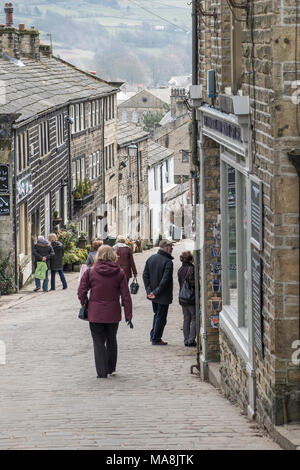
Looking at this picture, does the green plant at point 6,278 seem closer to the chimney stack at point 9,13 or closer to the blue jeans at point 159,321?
the blue jeans at point 159,321

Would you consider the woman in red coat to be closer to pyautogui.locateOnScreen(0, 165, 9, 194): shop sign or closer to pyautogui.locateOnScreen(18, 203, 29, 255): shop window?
pyautogui.locateOnScreen(0, 165, 9, 194): shop sign

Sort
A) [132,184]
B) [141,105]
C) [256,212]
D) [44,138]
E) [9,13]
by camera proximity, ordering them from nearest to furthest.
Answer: [256,212], [44,138], [9,13], [132,184], [141,105]

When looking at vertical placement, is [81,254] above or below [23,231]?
below

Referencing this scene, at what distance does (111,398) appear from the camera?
9.73 meters

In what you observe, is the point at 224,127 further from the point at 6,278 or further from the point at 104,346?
the point at 6,278

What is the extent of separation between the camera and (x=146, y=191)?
5216cm

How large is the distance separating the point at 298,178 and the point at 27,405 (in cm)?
409

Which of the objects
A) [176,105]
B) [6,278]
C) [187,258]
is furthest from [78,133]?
[176,105]

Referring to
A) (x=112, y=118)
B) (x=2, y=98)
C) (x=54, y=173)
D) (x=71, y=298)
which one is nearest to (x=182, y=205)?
(x=112, y=118)

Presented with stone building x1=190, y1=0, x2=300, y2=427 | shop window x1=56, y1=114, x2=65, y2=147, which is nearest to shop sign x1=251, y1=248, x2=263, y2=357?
stone building x1=190, y1=0, x2=300, y2=427

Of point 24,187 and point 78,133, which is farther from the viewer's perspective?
point 78,133

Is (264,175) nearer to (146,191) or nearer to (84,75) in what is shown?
(84,75)

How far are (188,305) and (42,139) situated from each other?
1809 cm

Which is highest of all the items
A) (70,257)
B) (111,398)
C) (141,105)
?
(111,398)
